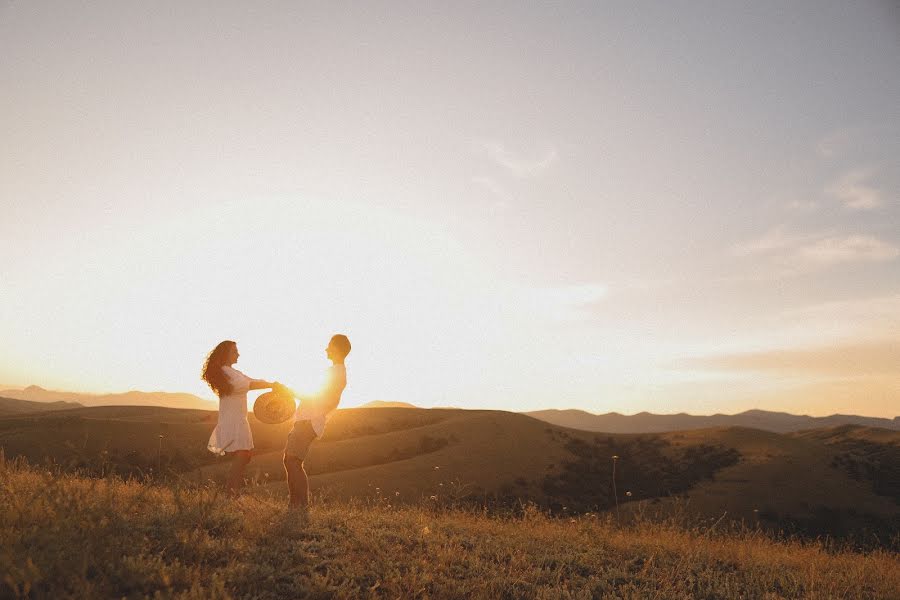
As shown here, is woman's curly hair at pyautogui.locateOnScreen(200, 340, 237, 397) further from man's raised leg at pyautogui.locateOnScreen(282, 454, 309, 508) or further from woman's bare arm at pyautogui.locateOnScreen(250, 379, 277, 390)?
man's raised leg at pyautogui.locateOnScreen(282, 454, 309, 508)

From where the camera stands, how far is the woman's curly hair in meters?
7.87

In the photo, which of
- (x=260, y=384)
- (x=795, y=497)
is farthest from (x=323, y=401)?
(x=795, y=497)

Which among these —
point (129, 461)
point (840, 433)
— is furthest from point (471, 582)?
point (840, 433)

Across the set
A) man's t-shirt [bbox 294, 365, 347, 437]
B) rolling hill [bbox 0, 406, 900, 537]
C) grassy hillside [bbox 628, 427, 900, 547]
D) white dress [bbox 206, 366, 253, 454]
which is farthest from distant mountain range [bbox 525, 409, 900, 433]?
white dress [bbox 206, 366, 253, 454]

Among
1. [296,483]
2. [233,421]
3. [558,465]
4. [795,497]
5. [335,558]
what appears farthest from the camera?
[558,465]

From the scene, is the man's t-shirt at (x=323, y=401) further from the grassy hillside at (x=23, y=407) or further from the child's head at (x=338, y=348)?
the grassy hillside at (x=23, y=407)

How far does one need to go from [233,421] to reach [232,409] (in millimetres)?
168

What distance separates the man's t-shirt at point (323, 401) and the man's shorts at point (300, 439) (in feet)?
0.22

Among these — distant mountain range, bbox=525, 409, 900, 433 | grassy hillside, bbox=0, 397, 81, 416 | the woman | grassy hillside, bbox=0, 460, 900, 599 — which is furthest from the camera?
distant mountain range, bbox=525, 409, 900, 433

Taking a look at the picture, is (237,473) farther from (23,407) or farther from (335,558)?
(23,407)

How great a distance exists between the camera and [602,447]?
115 feet

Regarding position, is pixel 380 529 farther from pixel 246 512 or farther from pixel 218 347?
pixel 218 347

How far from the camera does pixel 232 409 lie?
7.88 metres

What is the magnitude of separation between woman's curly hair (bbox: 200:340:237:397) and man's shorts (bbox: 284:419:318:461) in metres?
1.20
